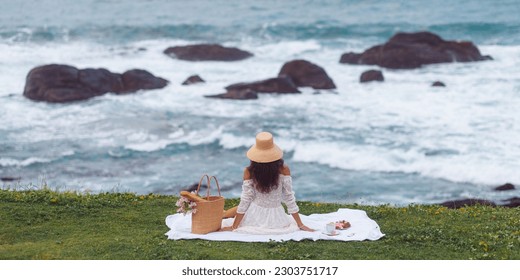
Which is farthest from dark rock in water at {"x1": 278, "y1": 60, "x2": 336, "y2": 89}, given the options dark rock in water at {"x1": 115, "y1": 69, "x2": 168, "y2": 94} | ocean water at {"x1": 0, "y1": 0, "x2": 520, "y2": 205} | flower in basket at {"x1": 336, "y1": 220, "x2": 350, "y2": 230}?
flower in basket at {"x1": 336, "y1": 220, "x2": 350, "y2": 230}

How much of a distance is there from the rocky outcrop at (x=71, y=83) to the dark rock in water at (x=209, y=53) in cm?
986

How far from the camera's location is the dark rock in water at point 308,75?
3719 cm

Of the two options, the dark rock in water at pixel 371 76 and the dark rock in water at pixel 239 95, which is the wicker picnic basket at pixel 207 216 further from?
the dark rock in water at pixel 371 76

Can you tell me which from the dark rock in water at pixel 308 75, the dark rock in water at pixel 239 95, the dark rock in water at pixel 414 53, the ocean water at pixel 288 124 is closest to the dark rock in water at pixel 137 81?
the ocean water at pixel 288 124

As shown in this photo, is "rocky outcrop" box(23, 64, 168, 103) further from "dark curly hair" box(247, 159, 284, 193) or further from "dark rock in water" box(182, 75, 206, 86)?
"dark curly hair" box(247, 159, 284, 193)

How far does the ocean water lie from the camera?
24.2m

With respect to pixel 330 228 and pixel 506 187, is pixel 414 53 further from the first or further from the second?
pixel 330 228

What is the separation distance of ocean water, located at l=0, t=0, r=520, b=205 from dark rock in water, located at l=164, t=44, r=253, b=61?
96 cm

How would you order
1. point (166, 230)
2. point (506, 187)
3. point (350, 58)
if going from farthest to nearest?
point (350, 58)
point (506, 187)
point (166, 230)

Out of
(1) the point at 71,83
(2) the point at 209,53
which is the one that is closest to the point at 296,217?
(1) the point at 71,83

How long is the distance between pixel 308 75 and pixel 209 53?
1102cm

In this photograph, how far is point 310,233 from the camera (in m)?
11.5

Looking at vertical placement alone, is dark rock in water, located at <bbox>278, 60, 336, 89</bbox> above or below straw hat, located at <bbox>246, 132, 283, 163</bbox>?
below

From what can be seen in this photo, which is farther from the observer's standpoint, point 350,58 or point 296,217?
point 350,58
